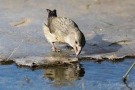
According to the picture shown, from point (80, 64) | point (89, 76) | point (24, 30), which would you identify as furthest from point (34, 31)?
point (89, 76)

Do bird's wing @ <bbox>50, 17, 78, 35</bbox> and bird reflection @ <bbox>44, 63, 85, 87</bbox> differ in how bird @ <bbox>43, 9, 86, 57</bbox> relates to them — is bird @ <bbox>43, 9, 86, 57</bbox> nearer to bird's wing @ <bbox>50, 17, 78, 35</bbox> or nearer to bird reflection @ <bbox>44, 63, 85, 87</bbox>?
bird's wing @ <bbox>50, 17, 78, 35</bbox>

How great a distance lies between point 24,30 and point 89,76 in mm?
2360

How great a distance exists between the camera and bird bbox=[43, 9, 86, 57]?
24.4 feet

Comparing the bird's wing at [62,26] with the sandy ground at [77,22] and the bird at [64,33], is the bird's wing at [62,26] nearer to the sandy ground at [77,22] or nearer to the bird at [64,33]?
the bird at [64,33]

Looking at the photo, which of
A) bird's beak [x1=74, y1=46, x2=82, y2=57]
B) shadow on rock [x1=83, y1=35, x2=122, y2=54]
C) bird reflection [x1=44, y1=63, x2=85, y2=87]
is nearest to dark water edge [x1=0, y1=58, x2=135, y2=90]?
bird reflection [x1=44, y1=63, x2=85, y2=87]

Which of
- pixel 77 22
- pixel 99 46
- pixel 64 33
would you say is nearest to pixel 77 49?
pixel 64 33

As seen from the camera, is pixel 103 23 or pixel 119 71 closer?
pixel 119 71

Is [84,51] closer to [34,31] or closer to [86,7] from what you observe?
[34,31]

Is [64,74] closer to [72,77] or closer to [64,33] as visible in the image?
[72,77]

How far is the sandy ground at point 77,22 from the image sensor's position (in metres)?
7.83

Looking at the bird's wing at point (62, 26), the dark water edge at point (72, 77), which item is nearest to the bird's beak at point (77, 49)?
the dark water edge at point (72, 77)

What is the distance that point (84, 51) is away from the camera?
801 centimetres

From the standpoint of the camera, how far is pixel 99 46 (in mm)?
8297

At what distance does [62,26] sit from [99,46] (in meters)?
0.79
